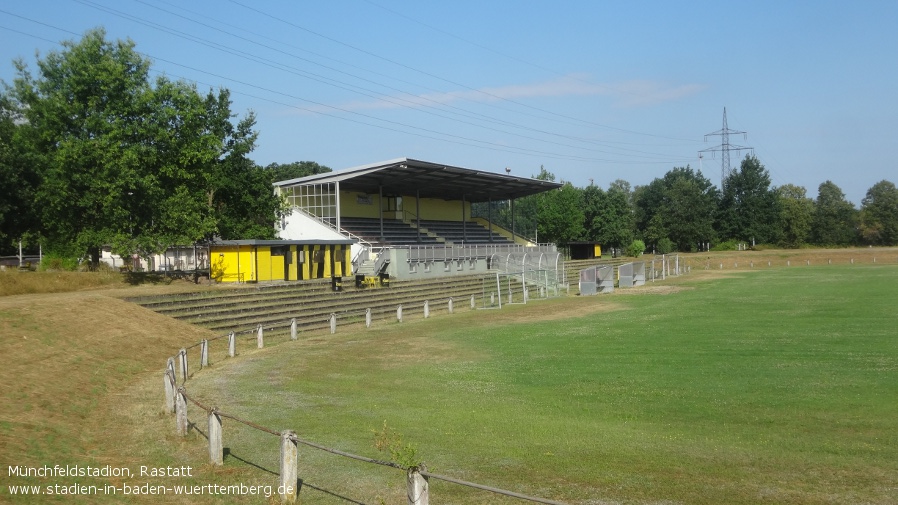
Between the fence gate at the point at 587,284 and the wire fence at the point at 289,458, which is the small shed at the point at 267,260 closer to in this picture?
the fence gate at the point at 587,284

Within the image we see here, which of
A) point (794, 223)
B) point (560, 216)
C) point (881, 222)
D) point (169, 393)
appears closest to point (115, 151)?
point (169, 393)

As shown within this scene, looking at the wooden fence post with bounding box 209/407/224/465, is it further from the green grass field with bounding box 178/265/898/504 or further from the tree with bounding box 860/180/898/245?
the tree with bounding box 860/180/898/245

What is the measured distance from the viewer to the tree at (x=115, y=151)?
32.9m

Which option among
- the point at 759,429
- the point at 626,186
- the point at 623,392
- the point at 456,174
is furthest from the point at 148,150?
the point at 626,186

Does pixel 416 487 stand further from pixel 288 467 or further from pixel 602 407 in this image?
pixel 602 407

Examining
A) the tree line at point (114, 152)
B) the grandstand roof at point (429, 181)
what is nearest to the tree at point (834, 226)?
the grandstand roof at point (429, 181)

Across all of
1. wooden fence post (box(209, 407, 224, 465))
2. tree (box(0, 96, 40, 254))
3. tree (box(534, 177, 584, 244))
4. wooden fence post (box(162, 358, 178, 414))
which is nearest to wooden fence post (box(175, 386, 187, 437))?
wooden fence post (box(162, 358, 178, 414))

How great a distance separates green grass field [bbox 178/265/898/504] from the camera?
30.0 ft

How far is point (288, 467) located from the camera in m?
8.89

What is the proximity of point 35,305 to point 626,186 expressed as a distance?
17133 centimetres

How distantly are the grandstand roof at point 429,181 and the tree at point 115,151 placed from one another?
45.9 ft

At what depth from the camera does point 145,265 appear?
4434 cm

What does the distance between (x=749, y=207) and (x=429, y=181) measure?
7213 centimetres

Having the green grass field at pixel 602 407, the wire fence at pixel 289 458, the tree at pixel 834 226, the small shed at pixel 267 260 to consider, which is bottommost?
the green grass field at pixel 602 407
